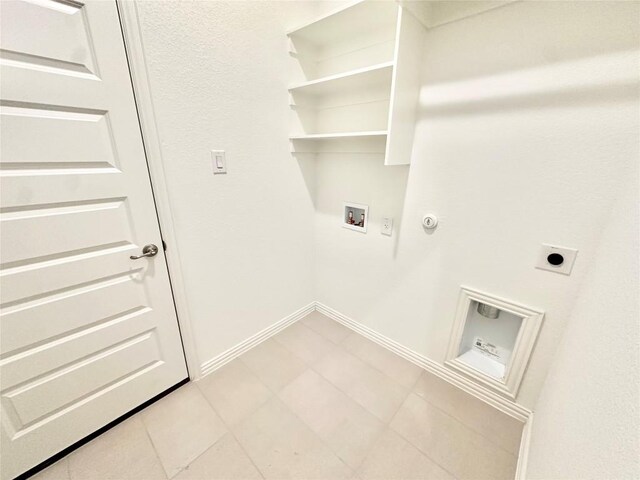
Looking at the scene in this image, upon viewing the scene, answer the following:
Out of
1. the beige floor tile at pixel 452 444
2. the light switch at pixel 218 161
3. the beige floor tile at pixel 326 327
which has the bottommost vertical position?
the beige floor tile at pixel 452 444

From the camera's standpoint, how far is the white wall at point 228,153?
4.04 ft

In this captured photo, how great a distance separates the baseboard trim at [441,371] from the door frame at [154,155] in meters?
1.20

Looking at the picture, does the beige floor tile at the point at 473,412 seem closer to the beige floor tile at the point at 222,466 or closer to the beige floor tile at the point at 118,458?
the beige floor tile at the point at 222,466

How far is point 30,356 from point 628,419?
188 cm

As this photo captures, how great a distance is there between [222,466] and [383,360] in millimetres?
1137

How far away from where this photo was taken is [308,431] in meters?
1.38

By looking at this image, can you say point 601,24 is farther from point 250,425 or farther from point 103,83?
point 250,425

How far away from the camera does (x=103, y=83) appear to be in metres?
1.05

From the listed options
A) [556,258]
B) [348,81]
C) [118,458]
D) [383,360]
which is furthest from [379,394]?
[348,81]

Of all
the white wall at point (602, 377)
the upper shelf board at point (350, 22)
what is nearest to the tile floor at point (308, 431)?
the white wall at point (602, 377)

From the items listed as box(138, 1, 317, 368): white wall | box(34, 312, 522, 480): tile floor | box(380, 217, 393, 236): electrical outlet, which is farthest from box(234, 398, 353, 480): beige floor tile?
box(380, 217, 393, 236): electrical outlet

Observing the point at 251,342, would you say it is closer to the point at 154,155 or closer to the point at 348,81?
the point at 154,155

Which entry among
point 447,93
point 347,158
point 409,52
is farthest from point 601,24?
point 347,158

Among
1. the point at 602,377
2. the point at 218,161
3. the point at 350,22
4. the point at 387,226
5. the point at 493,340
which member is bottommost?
the point at 493,340
